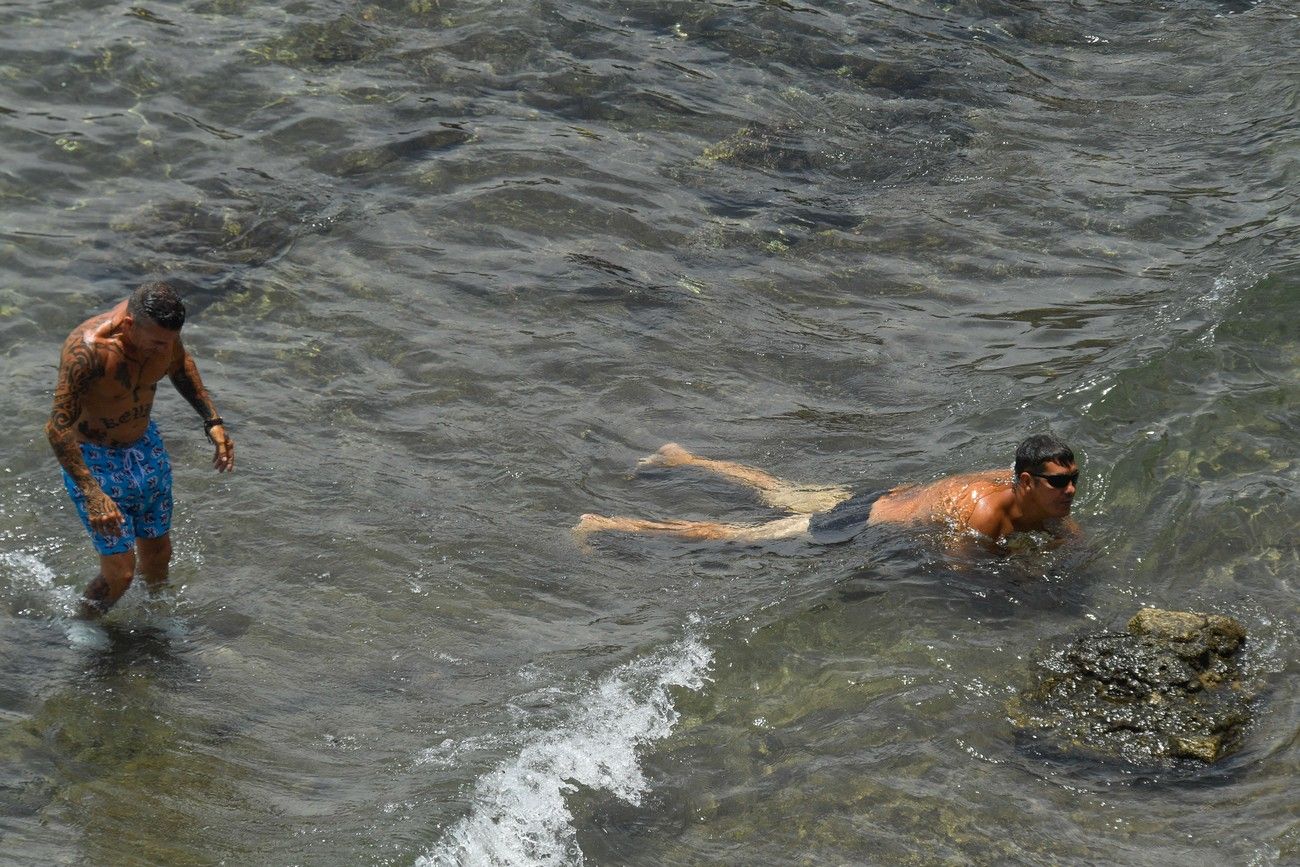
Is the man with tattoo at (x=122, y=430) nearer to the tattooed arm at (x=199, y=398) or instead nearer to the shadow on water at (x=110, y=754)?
the tattooed arm at (x=199, y=398)

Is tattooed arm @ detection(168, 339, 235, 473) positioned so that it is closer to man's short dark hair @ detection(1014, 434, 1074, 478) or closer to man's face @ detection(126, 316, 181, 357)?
man's face @ detection(126, 316, 181, 357)

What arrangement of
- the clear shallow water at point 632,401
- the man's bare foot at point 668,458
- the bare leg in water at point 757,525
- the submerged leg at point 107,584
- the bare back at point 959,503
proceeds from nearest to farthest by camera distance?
the clear shallow water at point 632,401 → the submerged leg at point 107,584 → the bare back at point 959,503 → the bare leg in water at point 757,525 → the man's bare foot at point 668,458

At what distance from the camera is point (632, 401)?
8891 millimetres

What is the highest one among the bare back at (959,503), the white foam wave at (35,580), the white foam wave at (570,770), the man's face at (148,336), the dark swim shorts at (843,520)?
the man's face at (148,336)

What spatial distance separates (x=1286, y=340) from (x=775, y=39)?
6.94 meters

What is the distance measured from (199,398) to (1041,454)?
14.7 ft

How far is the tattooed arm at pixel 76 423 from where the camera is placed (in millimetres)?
5828

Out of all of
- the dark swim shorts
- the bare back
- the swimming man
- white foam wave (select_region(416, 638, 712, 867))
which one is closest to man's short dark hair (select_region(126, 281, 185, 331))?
white foam wave (select_region(416, 638, 712, 867))

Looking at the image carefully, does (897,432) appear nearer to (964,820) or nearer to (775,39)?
(964,820)

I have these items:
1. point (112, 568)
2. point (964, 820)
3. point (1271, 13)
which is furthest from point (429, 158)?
point (1271, 13)

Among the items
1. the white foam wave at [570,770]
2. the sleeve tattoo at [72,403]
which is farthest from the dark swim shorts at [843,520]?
the sleeve tattoo at [72,403]

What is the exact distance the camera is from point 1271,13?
1430 cm

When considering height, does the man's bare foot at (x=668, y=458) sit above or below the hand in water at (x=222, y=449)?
below

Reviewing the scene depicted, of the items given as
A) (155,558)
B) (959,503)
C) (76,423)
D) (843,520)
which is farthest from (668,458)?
(76,423)
